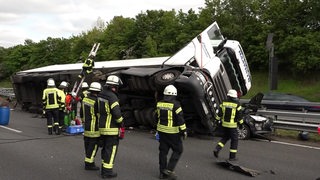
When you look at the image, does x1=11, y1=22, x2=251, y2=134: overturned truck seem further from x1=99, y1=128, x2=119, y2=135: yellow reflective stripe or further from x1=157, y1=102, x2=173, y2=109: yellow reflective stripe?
x1=99, y1=128, x2=119, y2=135: yellow reflective stripe

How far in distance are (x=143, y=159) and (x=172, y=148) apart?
1617 mm

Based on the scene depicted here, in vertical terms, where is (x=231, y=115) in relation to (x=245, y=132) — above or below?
above

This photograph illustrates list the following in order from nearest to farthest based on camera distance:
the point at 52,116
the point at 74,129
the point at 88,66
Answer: the point at 74,129
the point at 52,116
the point at 88,66

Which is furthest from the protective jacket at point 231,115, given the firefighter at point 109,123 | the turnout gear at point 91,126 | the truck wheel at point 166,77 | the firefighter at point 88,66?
the firefighter at point 88,66

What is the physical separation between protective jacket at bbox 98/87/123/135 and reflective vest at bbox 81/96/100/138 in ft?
0.86

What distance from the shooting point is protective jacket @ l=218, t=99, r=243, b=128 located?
8.41 m

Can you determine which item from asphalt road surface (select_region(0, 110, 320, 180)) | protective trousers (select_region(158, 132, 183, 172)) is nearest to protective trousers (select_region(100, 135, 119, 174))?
asphalt road surface (select_region(0, 110, 320, 180))

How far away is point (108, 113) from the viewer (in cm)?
664

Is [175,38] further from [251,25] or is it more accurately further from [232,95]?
[232,95]

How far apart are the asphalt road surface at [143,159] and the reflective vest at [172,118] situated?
816mm

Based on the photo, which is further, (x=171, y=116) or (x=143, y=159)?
(x=143, y=159)

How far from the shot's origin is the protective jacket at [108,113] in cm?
655

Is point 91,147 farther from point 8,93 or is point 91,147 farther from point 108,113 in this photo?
point 8,93

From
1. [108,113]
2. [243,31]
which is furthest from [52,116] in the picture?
[243,31]
